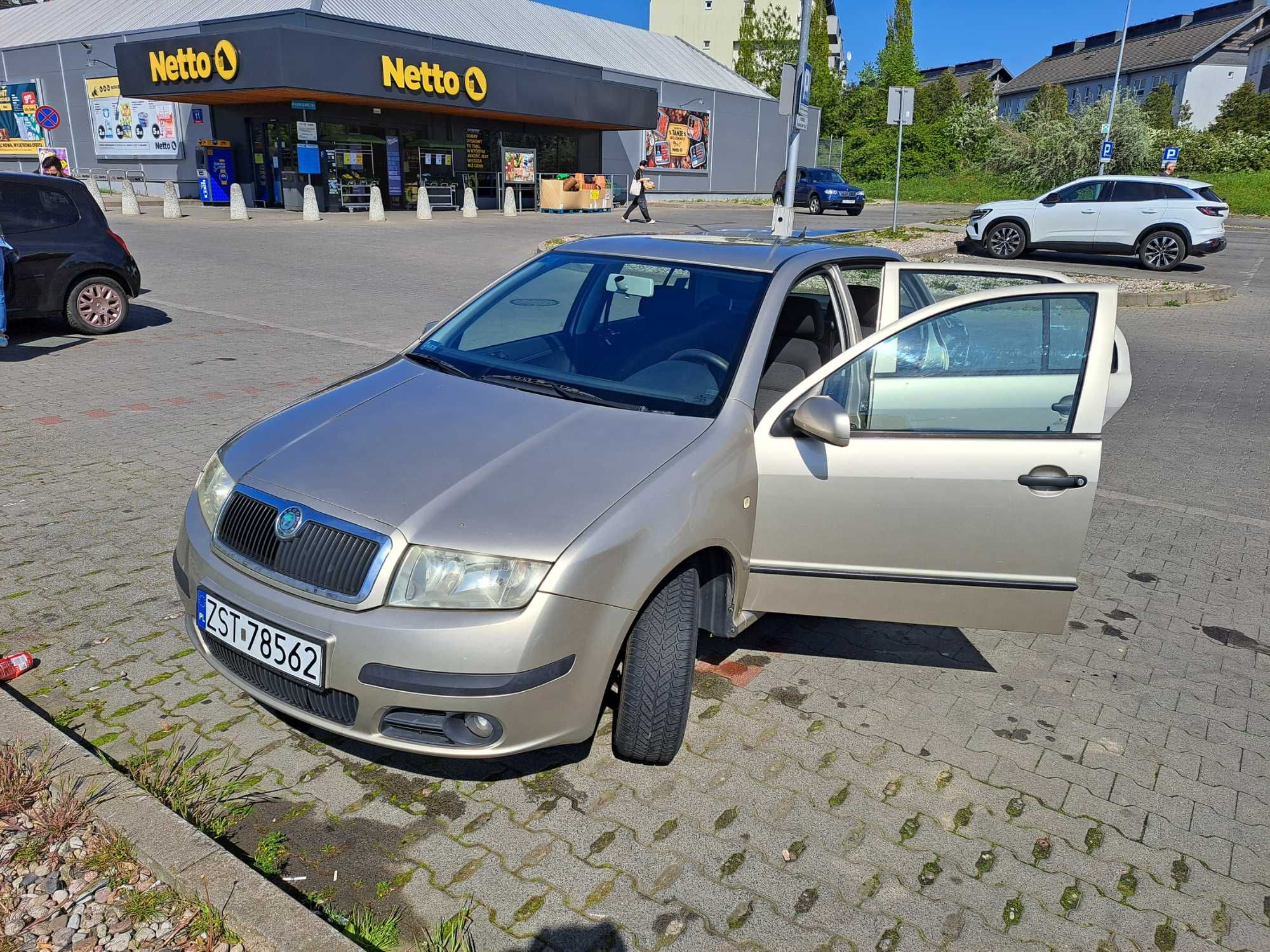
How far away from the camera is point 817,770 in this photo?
3197 mm

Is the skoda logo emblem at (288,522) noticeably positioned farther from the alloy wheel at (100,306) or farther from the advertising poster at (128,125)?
the advertising poster at (128,125)

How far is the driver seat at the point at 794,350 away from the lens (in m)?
3.82

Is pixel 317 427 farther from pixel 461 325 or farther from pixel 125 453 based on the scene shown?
pixel 125 453

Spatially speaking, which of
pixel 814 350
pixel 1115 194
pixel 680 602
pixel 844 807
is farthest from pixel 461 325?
pixel 1115 194

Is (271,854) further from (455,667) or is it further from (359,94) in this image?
(359,94)

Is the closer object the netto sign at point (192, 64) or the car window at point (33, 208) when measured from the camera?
the car window at point (33, 208)

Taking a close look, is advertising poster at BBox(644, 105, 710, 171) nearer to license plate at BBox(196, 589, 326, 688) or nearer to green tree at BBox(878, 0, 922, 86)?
green tree at BBox(878, 0, 922, 86)

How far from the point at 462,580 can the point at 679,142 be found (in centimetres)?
4379

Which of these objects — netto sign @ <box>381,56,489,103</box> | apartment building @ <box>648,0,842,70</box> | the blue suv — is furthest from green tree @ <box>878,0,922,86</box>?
netto sign @ <box>381,56,489,103</box>

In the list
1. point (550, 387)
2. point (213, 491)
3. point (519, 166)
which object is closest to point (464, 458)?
point (550, 387)

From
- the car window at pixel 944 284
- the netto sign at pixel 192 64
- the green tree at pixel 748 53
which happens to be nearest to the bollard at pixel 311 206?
the netto sign at pixel 192 64

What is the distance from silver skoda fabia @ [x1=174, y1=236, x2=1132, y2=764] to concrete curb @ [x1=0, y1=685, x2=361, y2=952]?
0.42 metres

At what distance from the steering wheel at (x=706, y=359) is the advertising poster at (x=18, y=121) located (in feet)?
142

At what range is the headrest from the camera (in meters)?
3.99
